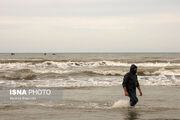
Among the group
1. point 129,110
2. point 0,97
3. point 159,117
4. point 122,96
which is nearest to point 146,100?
point 122,96

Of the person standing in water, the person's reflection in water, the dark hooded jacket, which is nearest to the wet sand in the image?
the person's reflection in water

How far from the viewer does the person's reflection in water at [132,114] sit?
901cm

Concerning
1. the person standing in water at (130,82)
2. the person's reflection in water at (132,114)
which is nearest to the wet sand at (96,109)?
the person's reflection in water at (132,114)

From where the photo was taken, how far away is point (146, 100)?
12.6 meters

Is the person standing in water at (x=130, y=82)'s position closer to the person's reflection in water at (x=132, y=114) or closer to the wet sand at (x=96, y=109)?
the person's reflection in water at (x=132, y=114)

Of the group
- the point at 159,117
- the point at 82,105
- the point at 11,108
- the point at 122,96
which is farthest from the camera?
the point at 122,96

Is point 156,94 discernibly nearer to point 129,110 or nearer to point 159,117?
point 129,110

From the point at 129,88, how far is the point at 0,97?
18.8ft

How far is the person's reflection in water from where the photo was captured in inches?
355

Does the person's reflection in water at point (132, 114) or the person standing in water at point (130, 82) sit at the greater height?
the person standing in water at point (130, 82)

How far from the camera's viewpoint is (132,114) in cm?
960

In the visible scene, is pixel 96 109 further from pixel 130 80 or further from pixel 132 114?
pixel 130 80

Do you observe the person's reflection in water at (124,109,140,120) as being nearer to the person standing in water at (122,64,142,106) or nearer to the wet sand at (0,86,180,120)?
the wet sand at (0,86,180,120)

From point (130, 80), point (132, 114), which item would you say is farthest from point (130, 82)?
point (132, 114)
